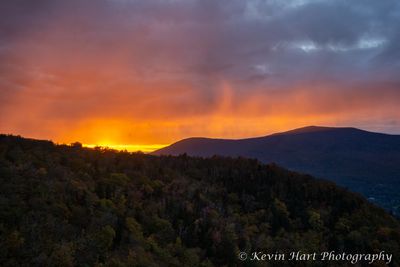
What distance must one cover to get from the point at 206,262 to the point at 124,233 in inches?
419

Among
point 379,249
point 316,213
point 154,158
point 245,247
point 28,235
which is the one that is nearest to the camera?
point 28,235

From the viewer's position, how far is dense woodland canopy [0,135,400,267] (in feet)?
144

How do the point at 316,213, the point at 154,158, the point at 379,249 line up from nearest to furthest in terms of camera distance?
the point at 379,249
the point at 316,213
the point at 154,158

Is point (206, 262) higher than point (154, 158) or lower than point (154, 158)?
lower

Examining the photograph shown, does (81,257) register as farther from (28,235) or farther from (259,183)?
(259,183)

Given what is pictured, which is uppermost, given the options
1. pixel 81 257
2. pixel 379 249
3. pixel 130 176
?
pixel 130 176

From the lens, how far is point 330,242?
238 feet

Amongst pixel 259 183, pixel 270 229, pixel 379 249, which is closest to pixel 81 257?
pixel 270 229

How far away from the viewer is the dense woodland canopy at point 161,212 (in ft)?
144

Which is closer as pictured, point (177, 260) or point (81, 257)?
point (81, 257)

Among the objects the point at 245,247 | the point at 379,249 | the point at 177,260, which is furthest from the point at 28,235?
the point at 379,249

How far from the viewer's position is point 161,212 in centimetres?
6366

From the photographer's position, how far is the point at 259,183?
93438mm

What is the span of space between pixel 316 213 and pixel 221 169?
82.3ft
